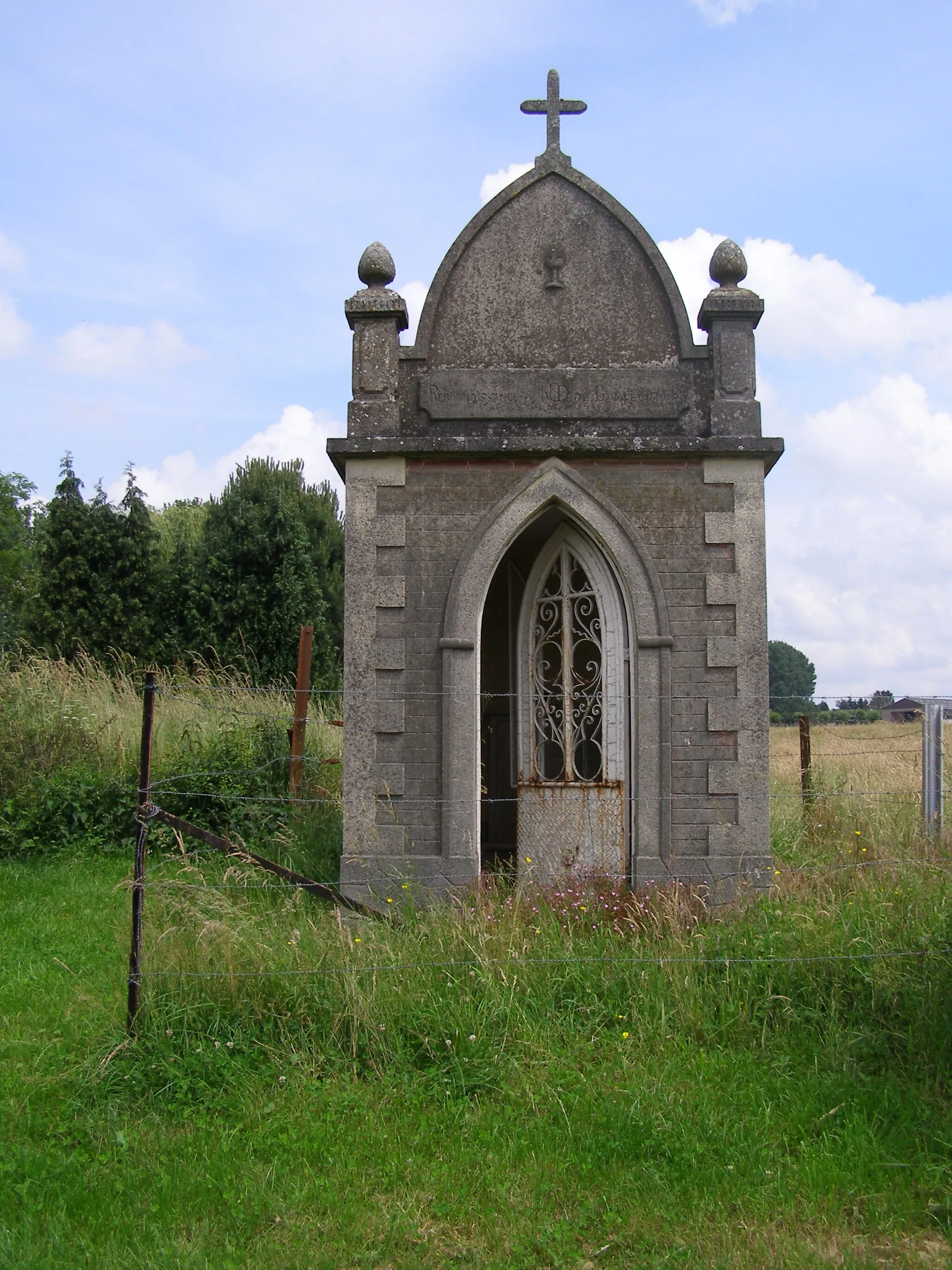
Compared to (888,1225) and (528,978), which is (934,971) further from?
(528,978)

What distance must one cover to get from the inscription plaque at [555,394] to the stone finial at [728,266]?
0.66m

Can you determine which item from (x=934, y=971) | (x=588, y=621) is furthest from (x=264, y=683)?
(x=934, y=971)

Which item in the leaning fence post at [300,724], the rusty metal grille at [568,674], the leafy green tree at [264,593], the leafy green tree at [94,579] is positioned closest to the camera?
the rusty metal grille at [568,674]

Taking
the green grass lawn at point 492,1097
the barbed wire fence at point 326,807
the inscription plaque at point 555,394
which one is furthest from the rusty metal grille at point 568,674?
the green grass lawn at point 492,1097

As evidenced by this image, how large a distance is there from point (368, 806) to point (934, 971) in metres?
3.26

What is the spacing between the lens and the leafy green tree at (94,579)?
19.0 m

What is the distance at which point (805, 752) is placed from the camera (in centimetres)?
1003

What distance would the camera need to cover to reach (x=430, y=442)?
666cm

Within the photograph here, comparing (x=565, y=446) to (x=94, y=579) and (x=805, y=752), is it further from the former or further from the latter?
(x=94, y=579)

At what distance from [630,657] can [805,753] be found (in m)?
4.01

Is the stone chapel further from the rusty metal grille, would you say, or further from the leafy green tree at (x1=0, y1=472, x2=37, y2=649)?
the leafy green tree at (x1=0, y1=472, x2=37, y2=649)

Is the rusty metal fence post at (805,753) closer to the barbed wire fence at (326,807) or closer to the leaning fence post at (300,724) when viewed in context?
the barbed wire fence at (326,807)

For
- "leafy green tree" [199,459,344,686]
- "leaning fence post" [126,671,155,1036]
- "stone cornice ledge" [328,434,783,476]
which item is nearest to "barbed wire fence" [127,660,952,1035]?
"leaning fence post" [126,671,155,1036]

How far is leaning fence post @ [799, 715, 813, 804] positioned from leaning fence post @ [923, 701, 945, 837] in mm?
1268
